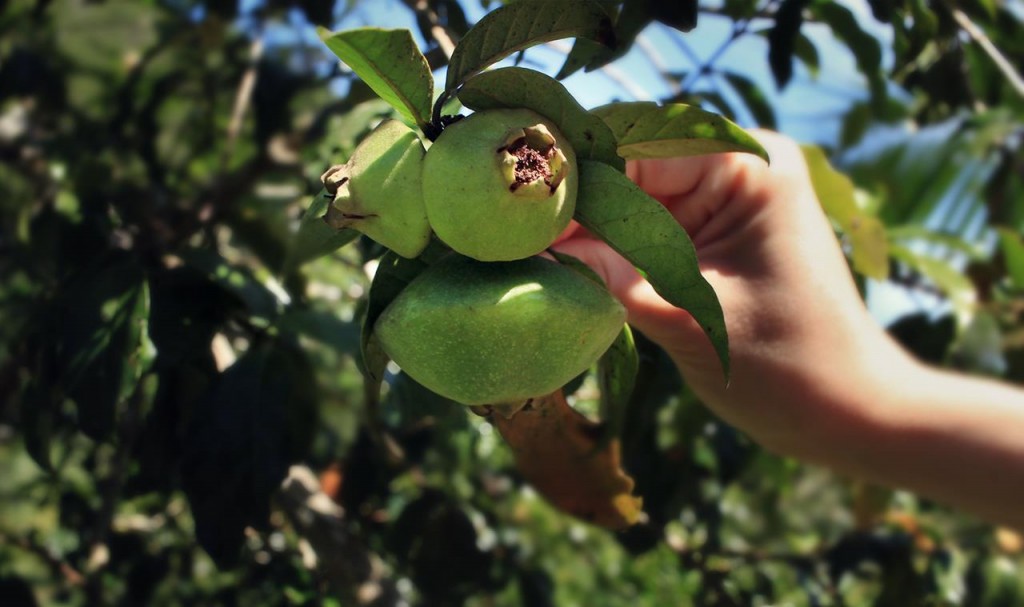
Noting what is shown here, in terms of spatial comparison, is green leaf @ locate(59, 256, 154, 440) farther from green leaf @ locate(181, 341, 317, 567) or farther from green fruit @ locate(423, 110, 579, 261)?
green fruit @ locate(423, 110, 579, 261)

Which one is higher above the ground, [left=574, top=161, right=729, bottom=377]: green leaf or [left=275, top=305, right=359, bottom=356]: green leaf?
[left=574, top=161, right=729, bottom=377]: green leaf

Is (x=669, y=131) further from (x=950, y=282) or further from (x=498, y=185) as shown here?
(x=950, y=282)

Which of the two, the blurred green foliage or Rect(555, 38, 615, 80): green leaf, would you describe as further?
the blurred green foliage

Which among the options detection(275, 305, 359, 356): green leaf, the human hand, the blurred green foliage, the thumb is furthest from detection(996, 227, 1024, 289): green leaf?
detection(275, 305, 359, 356): green leaf

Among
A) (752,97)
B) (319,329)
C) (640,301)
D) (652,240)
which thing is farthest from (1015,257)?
(652,240)

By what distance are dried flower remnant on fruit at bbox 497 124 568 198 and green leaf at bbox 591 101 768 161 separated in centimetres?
10

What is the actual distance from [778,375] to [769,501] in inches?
86.0

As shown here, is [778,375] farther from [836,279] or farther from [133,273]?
[133,273]

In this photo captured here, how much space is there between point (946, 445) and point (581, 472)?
1.68 ft

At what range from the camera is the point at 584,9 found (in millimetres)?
771

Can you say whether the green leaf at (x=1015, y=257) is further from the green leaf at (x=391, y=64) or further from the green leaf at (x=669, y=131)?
the green leaf at (x=391, y=64)

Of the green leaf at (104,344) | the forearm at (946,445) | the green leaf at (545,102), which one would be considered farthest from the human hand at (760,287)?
the green leaf at (104,344)

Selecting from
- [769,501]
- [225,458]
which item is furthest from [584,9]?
[769,501]

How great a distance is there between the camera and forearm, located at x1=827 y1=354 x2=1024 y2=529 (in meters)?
1.30
